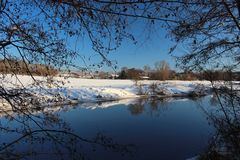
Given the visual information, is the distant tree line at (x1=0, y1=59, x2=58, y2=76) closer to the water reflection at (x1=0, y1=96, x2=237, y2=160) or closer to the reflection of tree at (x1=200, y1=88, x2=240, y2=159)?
the water reflection at (x1=0, y1=96, x2=237, y2=160)

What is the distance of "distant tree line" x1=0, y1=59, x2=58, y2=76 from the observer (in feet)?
9.43

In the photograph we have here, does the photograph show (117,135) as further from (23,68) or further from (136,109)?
(23,68)

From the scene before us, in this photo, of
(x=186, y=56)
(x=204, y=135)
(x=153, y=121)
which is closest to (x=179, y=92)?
(x=153, y=121)

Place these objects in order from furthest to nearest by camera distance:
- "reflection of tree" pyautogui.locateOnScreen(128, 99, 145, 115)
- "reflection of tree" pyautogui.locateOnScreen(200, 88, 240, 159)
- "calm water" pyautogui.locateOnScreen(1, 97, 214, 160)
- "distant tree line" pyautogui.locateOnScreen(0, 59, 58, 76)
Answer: "reflection of tree" pyautogui.locateOnScreen(128, 99, 145, 115), "calm water" pyautogui.locateOnScreen(1, 97, 214, 160), "reflection of tree" pyautogui.locateOnScreen(200, 88, 240, 159), "distant tree line" pyautogui.locateOnScreen(0, 59, 58, 76)

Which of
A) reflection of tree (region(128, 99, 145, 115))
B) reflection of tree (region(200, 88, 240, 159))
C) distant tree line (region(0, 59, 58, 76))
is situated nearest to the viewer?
distant tree line (region(0, 59, 58, 76))

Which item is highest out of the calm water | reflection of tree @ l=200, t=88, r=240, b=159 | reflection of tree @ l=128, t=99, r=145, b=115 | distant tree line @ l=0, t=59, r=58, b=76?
distant tree line @ l=0, t=59, r=58, b=76

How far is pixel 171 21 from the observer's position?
2.26m

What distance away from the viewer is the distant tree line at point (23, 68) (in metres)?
2.88

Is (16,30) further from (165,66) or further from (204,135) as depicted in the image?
(165,66)

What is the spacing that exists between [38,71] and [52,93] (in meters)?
0.38

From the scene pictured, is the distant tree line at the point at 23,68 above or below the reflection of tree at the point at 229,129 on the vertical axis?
above

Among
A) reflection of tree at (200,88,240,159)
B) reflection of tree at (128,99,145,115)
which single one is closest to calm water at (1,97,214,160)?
reflection of tree at (128,99,145,115)

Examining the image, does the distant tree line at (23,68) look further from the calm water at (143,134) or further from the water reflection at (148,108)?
the water reflection at (148,108)

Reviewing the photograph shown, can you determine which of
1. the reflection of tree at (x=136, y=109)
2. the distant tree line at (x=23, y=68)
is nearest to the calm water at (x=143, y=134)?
the reflection of tree at (x=136, y=109)
